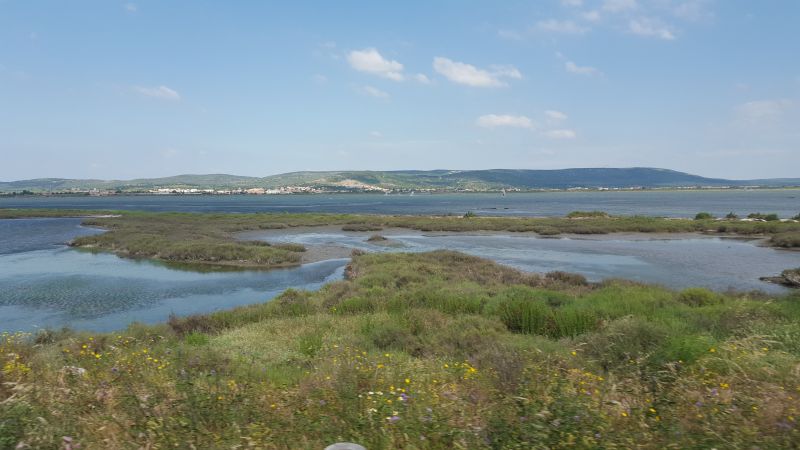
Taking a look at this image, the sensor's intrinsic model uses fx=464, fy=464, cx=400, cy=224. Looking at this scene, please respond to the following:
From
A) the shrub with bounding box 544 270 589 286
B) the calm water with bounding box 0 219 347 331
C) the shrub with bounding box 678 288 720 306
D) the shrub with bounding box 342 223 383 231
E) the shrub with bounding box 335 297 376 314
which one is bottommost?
the calm water with bounding box 0 219 347 331

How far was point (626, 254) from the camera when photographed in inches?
1502

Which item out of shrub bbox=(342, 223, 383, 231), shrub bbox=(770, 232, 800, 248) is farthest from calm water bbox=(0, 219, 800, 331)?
shrub bbox=(342, 223, 383, 231)

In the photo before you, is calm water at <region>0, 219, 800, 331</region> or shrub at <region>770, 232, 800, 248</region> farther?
shrub at <region>770, 232, 800, 248</region>

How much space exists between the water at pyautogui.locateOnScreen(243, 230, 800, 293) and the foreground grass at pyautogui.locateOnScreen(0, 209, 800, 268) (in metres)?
4.86

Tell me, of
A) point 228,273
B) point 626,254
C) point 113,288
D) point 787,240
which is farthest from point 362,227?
point 787,240

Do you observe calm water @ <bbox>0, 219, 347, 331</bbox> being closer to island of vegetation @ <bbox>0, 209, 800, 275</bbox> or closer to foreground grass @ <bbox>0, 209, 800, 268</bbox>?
island of vegetation @ <bbox>0, 209, 800, 275</bbox>

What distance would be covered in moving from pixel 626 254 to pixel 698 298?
22889 millimetres

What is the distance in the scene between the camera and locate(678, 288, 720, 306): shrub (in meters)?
16.4

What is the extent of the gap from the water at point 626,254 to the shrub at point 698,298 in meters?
8.17

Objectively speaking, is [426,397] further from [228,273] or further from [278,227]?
[278,227]

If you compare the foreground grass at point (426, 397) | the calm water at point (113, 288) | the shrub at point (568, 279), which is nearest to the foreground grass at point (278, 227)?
the calm water at point (113, 288)

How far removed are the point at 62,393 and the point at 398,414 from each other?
411 cm

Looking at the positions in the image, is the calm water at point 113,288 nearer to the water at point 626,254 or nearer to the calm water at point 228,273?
the calm water at point 228,273

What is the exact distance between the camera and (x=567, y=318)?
13.6m
